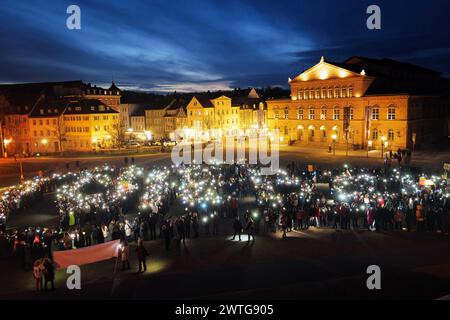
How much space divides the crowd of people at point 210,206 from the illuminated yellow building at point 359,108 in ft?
85.9

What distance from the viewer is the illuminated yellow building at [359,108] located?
54.2 m

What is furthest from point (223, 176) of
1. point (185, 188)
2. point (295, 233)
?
point (295, 233)

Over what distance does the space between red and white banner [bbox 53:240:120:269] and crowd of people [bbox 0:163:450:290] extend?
395mm

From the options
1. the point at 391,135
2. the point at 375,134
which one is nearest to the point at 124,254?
the point at 391,135

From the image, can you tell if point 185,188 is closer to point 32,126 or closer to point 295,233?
point 295,233

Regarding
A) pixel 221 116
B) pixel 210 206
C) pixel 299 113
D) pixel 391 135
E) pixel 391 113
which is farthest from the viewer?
pixel 221 116

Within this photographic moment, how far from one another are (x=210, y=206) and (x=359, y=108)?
43358mm

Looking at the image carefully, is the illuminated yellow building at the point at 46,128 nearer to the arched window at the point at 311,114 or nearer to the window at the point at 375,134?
the arched window at the point at 311,114

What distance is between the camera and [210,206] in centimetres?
2148

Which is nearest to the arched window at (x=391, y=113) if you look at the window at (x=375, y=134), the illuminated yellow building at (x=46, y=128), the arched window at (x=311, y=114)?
the window at (x=375, y=134)

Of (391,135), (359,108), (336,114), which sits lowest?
(391,135)

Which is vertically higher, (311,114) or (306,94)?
(306,94)

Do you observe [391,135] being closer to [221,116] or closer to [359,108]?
[359,108]
